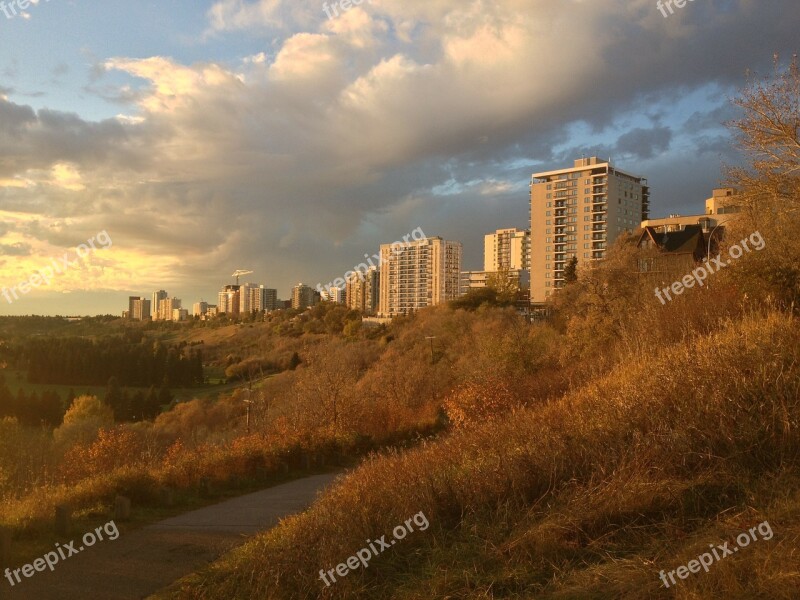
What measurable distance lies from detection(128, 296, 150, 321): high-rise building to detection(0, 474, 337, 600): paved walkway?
88850 millimetres

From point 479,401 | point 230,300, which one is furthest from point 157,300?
point 479,401

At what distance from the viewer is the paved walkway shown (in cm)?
637

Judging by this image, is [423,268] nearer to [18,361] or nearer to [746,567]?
[18,361]

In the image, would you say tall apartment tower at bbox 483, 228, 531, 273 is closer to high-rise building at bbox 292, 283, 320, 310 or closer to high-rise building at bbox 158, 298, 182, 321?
high-rise building at bbox 292, 283, 320, 310

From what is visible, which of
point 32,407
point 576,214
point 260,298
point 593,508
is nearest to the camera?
point 593,508

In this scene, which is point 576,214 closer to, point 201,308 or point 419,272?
point 419,272

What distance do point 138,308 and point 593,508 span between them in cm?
9958

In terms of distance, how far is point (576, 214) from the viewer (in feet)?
307

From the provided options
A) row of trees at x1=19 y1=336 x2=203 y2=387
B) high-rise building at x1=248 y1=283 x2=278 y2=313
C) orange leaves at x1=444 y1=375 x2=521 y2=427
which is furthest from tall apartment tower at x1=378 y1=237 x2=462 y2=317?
orange leaves at x1=444 y1=375 x2=521 y2=427

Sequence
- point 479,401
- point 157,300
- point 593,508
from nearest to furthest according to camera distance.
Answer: point 593,508, point 479,401, point 157,300

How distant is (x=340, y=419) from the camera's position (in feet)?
76.6

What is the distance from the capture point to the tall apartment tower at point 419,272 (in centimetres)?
10625

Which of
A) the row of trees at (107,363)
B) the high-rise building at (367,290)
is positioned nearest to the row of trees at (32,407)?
the row of trees at (107,363)

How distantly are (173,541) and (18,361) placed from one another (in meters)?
46.9
